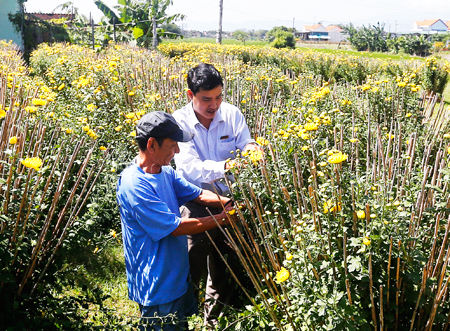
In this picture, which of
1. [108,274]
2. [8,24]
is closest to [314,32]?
[8,24]

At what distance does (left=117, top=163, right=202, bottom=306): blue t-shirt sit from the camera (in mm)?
2016

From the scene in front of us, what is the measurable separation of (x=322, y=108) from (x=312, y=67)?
315 inches

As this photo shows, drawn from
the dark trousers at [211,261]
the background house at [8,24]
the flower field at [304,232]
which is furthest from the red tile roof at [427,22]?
the dark trousers at [211,261]

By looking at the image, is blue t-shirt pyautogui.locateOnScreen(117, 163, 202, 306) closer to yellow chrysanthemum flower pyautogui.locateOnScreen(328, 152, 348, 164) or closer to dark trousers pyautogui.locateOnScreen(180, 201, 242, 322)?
dark trousers pyautogui.locateOnScreen(180, 201, 242, 322)

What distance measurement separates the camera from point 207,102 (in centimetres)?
269

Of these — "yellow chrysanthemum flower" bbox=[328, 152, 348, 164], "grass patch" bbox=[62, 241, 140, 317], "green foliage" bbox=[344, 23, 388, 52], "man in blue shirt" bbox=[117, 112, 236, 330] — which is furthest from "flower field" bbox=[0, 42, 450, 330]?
"green foliage" bbox=[344, 23, 388, 52]

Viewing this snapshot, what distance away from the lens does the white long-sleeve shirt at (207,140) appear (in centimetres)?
265

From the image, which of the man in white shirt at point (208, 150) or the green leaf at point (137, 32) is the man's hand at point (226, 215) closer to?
the man in white shirt at point (208, 150)

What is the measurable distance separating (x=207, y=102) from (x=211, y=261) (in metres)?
1.15

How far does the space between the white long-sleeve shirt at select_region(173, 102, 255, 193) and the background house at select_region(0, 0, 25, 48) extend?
72.4ft

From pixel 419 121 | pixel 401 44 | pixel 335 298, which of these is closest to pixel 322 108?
pixel 419 121

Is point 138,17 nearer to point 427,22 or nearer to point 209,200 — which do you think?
point 209,200

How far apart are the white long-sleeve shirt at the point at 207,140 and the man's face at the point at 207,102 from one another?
8 centimetres

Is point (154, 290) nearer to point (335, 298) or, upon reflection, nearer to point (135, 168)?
point (135, 168)
